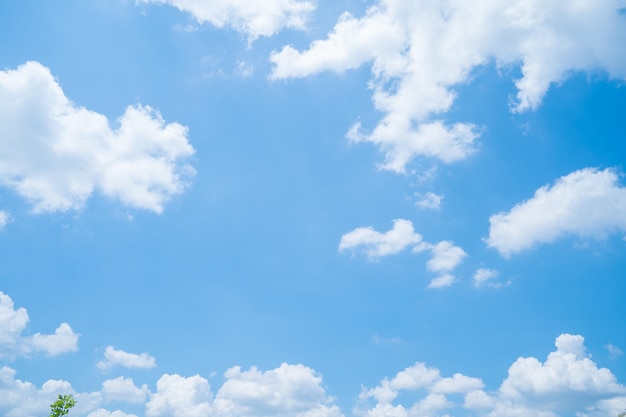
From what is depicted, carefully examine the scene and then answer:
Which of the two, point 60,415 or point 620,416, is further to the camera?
point 620,416

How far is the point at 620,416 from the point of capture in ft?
373

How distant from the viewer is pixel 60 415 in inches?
2761

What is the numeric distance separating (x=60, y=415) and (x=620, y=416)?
114409mm
